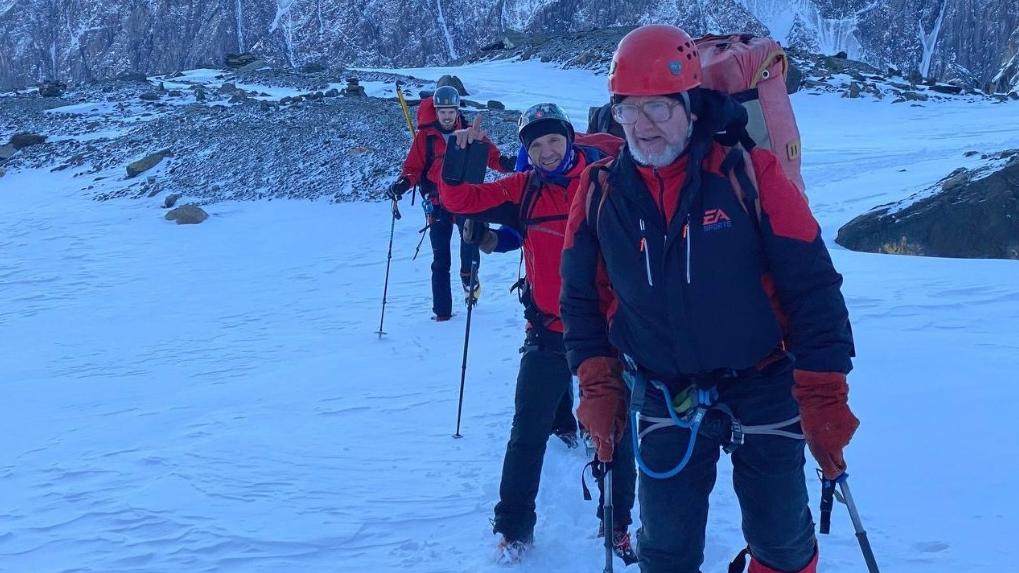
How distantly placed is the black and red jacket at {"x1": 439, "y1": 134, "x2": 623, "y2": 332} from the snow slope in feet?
4.23

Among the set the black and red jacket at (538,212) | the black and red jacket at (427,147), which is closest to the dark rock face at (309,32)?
the black and red jacket at (427,147)

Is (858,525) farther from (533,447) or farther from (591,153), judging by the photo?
(591,153)

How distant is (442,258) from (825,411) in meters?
6.21

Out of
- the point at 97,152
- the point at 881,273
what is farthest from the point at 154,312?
the point at 97,152

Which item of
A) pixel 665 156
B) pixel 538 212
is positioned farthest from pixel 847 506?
pixel 538 212

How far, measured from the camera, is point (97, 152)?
21.3 meters

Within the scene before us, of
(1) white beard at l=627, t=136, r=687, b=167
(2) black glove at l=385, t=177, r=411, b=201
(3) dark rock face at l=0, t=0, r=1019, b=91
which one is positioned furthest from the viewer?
(3) dark rock face at l=0, t=0, r=1019, b=91

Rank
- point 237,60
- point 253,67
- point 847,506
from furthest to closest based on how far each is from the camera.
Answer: point 237,60 < point 253,67 < point 847,506

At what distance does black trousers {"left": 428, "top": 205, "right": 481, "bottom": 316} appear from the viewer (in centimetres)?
826

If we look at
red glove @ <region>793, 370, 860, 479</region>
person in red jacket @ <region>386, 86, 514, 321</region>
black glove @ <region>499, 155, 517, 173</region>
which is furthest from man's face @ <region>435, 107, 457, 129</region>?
red glove @ <region>793, 370, 860, 479</region>

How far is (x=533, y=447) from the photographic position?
3.94 meters

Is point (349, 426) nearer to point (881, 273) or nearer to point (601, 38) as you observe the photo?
point (881, 273)

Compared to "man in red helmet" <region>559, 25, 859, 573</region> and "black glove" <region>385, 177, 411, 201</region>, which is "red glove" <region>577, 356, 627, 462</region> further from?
"black glove" <region>385, 177, 411, 201</region>

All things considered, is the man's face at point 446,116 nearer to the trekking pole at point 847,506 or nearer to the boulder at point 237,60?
the trekking pole at point 847,506
